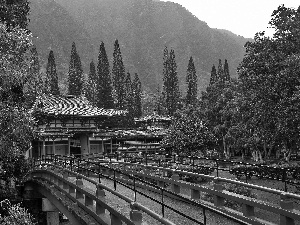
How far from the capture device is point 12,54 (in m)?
13.5

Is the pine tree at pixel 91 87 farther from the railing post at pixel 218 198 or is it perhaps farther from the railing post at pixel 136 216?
the railing post at pixel 136 216

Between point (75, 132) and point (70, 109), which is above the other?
point (70, 109)

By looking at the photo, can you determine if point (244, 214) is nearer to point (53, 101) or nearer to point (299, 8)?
point (299, 8)

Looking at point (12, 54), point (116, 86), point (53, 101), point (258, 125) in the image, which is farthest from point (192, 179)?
point (116, 86)

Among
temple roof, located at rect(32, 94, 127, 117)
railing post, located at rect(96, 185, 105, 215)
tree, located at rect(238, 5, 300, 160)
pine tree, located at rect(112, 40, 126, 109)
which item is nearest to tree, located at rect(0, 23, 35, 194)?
railing post, located at rect(96, 185, 105, 215)

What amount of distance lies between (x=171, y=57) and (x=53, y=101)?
39.9m

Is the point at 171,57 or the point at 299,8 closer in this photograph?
the point at 299,8

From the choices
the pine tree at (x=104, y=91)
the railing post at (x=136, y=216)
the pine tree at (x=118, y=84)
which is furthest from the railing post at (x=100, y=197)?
the pine tree at (x=118, y=84)

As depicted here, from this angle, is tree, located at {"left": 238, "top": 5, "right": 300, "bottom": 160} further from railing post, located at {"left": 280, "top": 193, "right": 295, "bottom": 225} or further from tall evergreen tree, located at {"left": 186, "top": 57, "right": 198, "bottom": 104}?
tall evergreen tree, located at {"left": 186, "top": 57, "right": 198, "bottom": 104}

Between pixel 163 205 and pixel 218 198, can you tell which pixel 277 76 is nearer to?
pixel 218 198

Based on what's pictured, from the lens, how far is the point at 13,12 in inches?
701

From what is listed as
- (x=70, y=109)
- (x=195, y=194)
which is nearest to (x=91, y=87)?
(x=70, y=109)

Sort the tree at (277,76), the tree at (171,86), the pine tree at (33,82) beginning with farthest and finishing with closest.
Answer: the tree at (171,86)
the tree at (277,76)
the pine tree at (33,82)

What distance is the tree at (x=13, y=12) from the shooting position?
55.8 feet
